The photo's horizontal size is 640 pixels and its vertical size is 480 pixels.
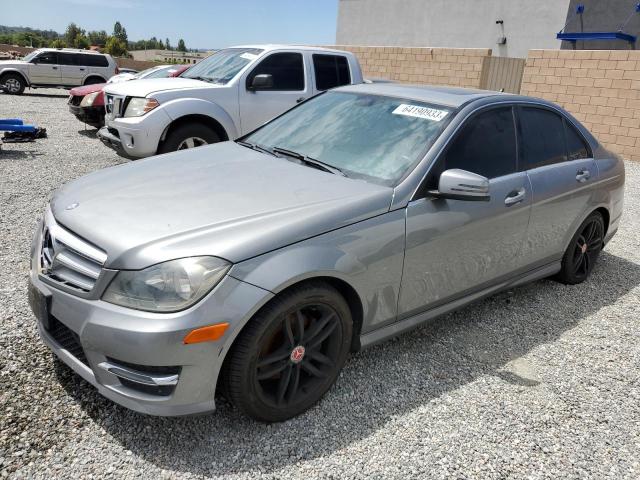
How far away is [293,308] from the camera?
95.5 inches

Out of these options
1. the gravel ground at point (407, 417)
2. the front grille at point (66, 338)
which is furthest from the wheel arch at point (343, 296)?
the front grille at point (66, 338)

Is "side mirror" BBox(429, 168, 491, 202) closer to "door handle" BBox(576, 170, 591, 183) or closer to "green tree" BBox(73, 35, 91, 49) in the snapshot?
"door handle" BBox(576, 170, 591, 183)

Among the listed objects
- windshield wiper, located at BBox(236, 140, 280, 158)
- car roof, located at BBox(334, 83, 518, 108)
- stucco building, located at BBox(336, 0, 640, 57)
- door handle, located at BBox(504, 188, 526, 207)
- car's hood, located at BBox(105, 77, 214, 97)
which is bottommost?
door handle, located at BBox(504, 188, 526, 207)

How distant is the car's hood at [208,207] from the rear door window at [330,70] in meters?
4.72

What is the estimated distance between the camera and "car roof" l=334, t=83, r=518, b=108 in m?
3.41

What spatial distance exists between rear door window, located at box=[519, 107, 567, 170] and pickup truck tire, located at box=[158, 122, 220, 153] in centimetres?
415

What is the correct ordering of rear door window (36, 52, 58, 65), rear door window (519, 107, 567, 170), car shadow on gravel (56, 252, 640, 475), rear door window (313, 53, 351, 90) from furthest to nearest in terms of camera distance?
rear door window (36, 52, 58, 65) < rear door window (313, 53, 351, 90) < rear door window (519, 107, 567, 170) < car shadow on gravel (56, 252, 640, 475)

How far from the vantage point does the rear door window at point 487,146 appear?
317 centimetres

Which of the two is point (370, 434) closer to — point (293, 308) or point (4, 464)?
point (293, 308)

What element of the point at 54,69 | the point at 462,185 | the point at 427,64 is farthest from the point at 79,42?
the point at 462,185

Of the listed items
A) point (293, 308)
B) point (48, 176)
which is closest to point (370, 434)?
point (293, 308)

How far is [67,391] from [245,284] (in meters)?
1.22

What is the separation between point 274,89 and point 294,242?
5.44m

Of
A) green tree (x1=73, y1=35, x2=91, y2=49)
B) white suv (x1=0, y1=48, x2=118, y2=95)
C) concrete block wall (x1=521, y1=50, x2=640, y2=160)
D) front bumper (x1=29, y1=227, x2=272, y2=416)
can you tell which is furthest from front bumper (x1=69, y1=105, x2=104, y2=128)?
green tree (x1=73, y1=35, x2=91, y2=49)
